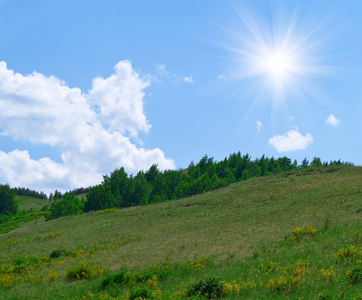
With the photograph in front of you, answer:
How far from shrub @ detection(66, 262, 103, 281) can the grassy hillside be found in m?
0.06

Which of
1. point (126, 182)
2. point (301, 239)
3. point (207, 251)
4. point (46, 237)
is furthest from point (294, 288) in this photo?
point (126, 182)

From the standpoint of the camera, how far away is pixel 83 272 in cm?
1814

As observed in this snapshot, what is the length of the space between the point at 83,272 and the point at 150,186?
316 ft

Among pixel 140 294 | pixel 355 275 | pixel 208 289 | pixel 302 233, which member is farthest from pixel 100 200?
pixel 355 275

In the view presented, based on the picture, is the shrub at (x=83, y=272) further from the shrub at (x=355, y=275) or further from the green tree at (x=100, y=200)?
the green tree at (x=100, y=200)

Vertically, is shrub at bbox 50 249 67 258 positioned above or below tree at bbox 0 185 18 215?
below

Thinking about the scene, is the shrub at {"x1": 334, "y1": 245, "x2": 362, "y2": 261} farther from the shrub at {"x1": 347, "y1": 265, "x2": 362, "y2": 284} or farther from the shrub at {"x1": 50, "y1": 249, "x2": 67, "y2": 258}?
the shrub at {"x1": 50, "y1": 249, "x2": 67, "y2": 258}

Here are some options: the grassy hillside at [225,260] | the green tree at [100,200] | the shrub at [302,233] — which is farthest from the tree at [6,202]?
the shrub at [302,233]

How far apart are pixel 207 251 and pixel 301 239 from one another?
6021 millimetres

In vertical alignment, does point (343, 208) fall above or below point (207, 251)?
above

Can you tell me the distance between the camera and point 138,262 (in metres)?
19.9

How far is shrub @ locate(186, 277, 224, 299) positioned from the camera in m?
11.2

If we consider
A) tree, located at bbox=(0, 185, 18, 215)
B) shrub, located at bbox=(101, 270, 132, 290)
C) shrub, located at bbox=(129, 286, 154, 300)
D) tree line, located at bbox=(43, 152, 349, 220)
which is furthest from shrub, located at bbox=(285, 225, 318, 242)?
tree, located at bbox=(0, 185, 18, 215)

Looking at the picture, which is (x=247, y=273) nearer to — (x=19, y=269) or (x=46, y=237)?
(x=19, y=269)
